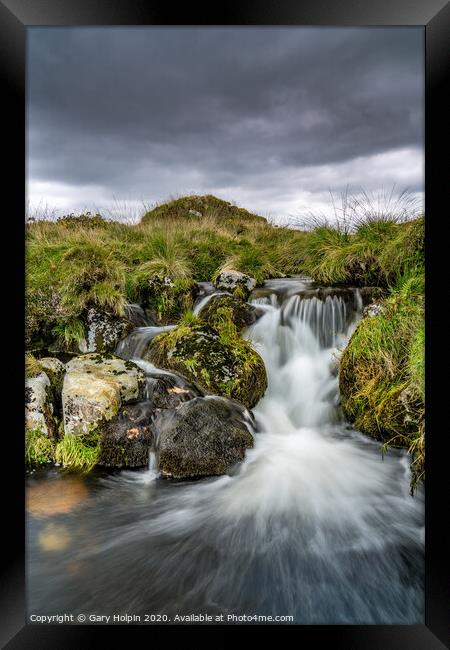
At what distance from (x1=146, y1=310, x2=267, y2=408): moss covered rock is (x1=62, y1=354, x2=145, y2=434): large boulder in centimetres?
57

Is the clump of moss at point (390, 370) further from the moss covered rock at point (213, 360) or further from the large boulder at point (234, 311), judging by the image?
the large boulder at point (234, 311)

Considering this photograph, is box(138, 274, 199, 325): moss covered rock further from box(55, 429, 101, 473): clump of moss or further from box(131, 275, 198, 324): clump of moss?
box(55, 429, 101, 473): clump of moss

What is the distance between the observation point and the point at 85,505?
280cm

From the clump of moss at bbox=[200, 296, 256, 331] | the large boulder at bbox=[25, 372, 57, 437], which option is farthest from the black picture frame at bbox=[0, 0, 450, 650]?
the clump of moss at bbox=[200, 296, 256, 331]

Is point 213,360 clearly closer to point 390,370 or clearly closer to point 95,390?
point 95,390

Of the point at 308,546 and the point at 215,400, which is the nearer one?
the point at 308,546

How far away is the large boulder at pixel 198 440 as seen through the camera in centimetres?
310

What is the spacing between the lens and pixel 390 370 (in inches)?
134

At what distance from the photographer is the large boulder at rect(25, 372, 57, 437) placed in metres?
3.20
